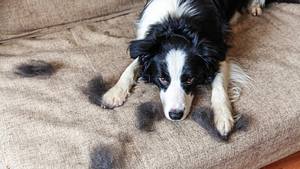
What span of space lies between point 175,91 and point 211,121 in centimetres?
17

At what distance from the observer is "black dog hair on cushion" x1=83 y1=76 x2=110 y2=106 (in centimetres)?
162

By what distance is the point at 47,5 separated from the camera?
194 centimetres

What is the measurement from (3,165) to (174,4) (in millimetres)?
935

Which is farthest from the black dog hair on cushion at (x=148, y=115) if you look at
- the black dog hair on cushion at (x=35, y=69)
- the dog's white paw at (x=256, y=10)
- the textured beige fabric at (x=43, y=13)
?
the dog's white paw at (x=256, y=10)

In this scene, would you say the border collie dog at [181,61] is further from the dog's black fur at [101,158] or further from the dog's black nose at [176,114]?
the dog's black fur at [101,158]

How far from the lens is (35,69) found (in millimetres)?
1749

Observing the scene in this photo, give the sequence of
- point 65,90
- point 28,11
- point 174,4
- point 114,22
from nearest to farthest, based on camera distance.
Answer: point 65,90 < point 174,4 < point 28,11 < point 114,22

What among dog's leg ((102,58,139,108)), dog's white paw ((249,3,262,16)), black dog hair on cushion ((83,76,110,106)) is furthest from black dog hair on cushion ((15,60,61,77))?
dog's white paw ((249,3,262,16))

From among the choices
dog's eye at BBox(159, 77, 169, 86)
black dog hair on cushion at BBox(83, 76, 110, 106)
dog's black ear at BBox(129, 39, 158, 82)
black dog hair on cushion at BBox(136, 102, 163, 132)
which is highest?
dog's black ear at BBox(129, 39, 158, 82)

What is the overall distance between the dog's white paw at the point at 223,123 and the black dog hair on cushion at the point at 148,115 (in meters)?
0.21

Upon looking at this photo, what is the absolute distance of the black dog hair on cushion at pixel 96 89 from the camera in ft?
5.32

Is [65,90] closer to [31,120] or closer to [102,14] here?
[31,120]

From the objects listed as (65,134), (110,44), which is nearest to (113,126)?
(65,134)

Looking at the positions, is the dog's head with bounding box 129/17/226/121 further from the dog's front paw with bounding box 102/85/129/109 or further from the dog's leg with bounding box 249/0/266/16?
the dog's leg with bounding box 249/0/266/16
